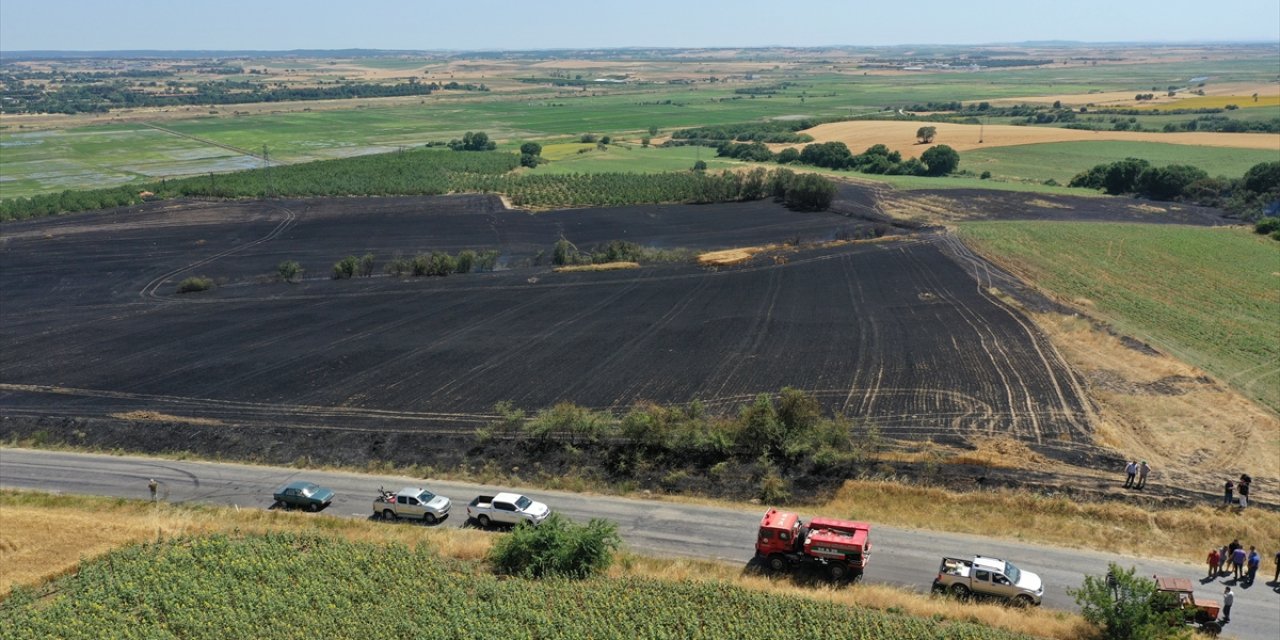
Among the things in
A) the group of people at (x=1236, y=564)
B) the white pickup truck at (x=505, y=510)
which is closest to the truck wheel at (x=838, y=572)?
the white pickup truck at (x=505, y=510)

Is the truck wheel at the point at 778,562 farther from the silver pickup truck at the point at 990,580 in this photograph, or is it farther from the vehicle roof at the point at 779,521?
the silver pickup truck at the point at 990,580

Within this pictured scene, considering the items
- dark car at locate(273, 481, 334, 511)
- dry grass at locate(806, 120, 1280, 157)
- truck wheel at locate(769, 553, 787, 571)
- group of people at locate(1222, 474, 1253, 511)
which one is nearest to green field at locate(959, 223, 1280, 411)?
group of people at locate(1222, 474, 1253, 511)

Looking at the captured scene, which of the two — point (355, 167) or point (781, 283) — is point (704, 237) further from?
point (355, 167)

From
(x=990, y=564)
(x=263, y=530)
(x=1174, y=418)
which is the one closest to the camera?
(x=990, y=564)

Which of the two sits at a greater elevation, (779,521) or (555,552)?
(779,521)

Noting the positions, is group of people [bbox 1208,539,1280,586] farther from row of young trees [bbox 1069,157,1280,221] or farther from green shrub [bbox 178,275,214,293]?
row of young trees [bbox 1069,157,1280,221]

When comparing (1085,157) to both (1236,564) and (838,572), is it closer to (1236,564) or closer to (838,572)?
(1236,564)

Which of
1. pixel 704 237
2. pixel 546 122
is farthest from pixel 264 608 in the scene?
pixel 546 122

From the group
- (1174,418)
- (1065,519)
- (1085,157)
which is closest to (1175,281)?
(1174,418)
